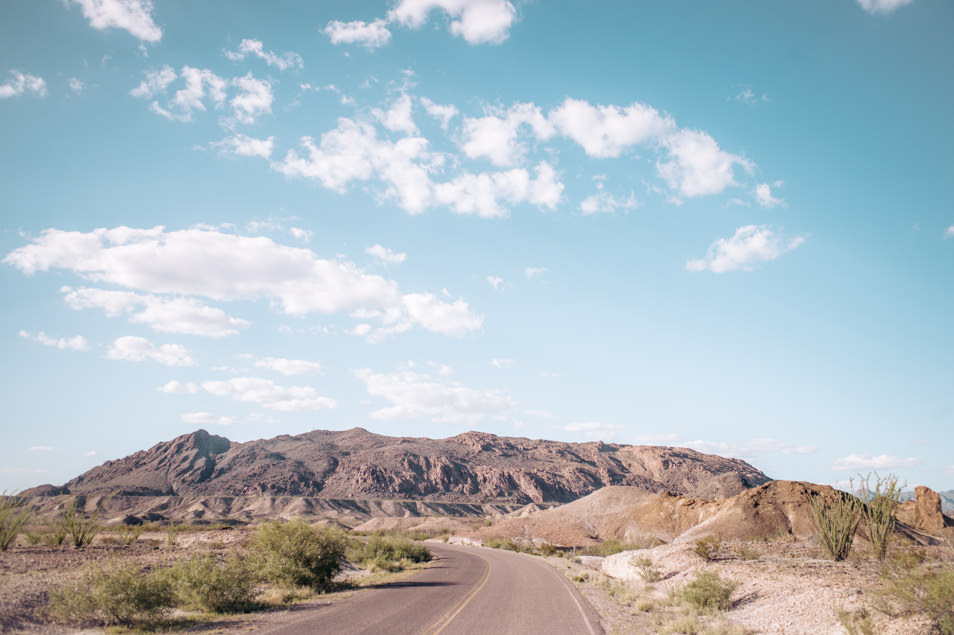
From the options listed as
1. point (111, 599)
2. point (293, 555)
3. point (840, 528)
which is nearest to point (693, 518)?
point (840, 528)

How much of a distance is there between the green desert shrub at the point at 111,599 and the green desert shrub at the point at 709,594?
15.6 m

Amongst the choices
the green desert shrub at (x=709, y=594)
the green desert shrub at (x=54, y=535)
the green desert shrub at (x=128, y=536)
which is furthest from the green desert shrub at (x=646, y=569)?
the green desert shrub at (x=54, y=535)

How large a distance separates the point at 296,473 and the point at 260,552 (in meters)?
115

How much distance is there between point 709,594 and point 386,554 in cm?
2441

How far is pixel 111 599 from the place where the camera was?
13734mm

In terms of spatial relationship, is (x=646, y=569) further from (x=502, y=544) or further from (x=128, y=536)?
(x=502, y=544)

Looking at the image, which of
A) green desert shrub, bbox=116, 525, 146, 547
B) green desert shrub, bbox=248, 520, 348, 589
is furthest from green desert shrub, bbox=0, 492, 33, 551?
green desert shrub, bbox=248, 520, 348, 589

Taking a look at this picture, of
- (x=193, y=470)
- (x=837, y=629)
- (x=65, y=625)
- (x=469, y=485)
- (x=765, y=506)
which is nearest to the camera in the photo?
(x=837, y=629)

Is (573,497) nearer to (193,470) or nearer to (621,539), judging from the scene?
(621,539)

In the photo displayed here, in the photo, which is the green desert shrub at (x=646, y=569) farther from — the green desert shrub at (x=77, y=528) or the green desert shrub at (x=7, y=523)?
the green desert shrub at (x=7, y=523)

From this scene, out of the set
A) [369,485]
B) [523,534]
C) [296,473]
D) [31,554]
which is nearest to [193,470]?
[296,473]

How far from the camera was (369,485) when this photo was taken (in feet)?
420

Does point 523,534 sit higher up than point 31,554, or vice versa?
point 31,554

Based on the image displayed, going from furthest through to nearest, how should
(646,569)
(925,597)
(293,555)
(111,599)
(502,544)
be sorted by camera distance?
(502,544) < (646,569) < (293,555) < (111,599) < (925,597)
